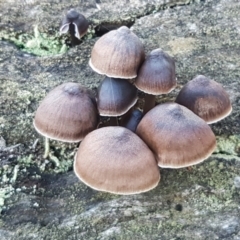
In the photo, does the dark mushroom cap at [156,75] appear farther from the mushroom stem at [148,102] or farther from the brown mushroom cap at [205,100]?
the mushroom stem at [148,102]

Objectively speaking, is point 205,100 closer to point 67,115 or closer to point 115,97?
point 115,97

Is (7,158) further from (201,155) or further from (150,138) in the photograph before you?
(201,155)

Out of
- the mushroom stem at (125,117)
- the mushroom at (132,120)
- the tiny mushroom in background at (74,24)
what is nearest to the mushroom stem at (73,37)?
the tiny mushroom in background at (74,24)

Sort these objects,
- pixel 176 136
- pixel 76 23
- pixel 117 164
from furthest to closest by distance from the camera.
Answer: pixel 76 23 < pixel 176 136 < pixel 117 164

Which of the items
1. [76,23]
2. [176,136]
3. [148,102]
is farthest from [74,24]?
[176,136]

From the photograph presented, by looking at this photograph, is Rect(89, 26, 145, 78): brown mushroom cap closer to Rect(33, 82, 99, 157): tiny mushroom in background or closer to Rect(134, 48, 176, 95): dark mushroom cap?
Rect(134, 48, 176, 95): dark mushroom cap

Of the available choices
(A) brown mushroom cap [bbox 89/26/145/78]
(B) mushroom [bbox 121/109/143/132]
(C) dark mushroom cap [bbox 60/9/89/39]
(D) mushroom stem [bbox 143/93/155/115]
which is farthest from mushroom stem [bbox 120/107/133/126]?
(C) dark mushroom cap [bbox 60/9/89/39]

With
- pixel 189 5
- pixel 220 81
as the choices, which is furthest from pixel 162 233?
pixel 189 5

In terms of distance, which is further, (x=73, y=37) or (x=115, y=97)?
(x=73, y=37)
